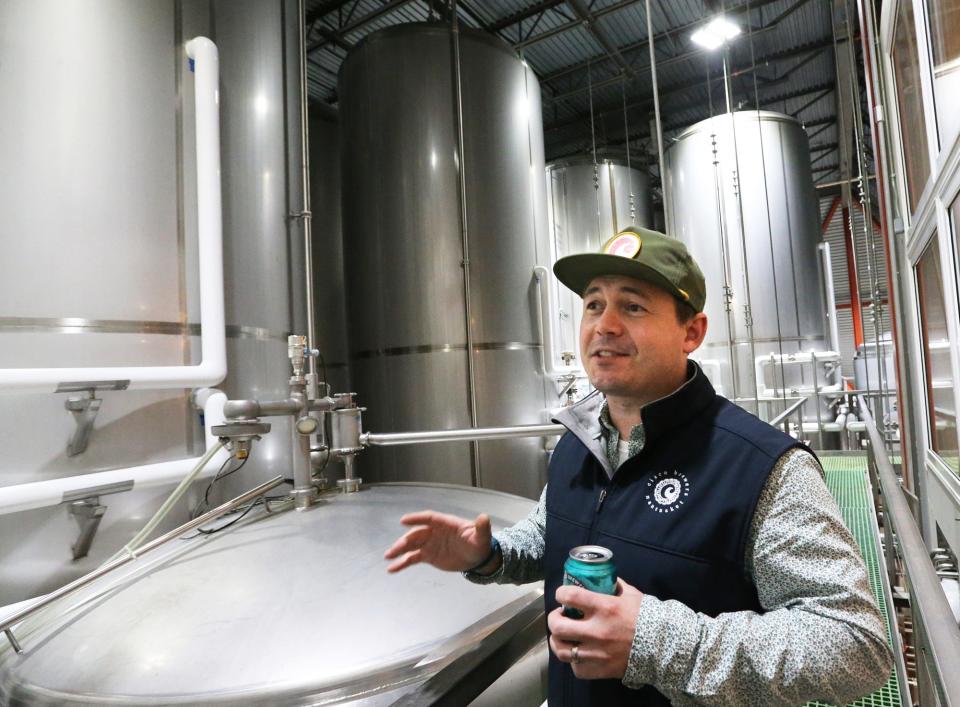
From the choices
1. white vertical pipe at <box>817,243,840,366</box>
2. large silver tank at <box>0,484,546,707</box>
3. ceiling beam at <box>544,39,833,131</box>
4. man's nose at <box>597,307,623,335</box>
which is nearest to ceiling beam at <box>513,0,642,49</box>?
ceiling beam at <box>544,39,833,131</box>

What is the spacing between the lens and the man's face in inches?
39.4

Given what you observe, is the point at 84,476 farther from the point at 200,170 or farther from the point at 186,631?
the point at 200,170

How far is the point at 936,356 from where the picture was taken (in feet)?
6.64

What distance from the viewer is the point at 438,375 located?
3773 mm

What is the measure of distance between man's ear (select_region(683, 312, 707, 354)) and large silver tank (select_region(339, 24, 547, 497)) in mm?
2738

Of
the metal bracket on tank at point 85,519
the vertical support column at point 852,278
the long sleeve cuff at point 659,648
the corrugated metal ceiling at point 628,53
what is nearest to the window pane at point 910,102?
the long sleeve cuff at point 659,648

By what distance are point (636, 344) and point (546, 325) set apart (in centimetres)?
317

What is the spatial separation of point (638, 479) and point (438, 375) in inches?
113

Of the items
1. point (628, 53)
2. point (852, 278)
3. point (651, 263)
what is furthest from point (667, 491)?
point (852, 278)

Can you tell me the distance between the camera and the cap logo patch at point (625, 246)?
3.26 feet

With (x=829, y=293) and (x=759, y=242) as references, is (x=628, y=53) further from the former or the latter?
(x=829, y=293)

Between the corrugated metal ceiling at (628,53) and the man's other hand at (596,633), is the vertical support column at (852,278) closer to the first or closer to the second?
the corrugated metal ceiling at (628,53)

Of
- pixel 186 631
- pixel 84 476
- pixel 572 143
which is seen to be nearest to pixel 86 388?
pixel 84 476

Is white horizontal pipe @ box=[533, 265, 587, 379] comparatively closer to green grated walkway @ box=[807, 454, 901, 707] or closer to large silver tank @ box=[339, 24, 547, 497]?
large silver tank @ box=[339, 24, 547, 497]
